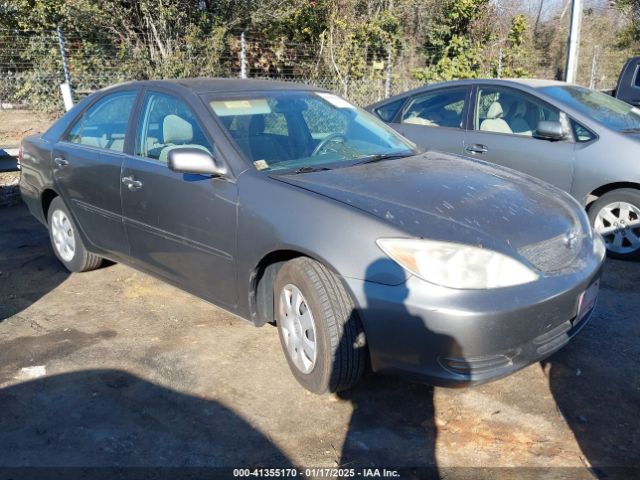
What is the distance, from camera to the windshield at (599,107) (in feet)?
18.1

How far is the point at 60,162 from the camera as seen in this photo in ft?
15.8

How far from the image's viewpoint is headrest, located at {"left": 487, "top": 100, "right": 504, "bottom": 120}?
600 centimetres

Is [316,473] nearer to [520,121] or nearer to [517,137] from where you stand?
[517,137]

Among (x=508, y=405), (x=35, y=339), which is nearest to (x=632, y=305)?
(x=508, y=405)

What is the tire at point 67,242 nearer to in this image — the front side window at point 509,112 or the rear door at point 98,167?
the rear door at point 98,167

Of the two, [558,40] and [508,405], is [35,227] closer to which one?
[508,405]

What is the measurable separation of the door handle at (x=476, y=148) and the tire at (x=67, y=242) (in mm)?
3623

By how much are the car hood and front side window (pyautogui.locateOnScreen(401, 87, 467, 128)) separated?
8.48 ft

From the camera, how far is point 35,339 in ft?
12.9

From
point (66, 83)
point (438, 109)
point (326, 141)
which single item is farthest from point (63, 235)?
point (66, 83)

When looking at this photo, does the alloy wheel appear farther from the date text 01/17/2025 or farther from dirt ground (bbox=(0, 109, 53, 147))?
dirt ground (bbox=(0, 109, 53, 147))

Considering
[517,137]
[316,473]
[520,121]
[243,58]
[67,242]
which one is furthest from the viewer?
[243,58]

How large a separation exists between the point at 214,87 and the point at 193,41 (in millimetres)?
7223

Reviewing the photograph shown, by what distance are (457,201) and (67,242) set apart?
139 inches
